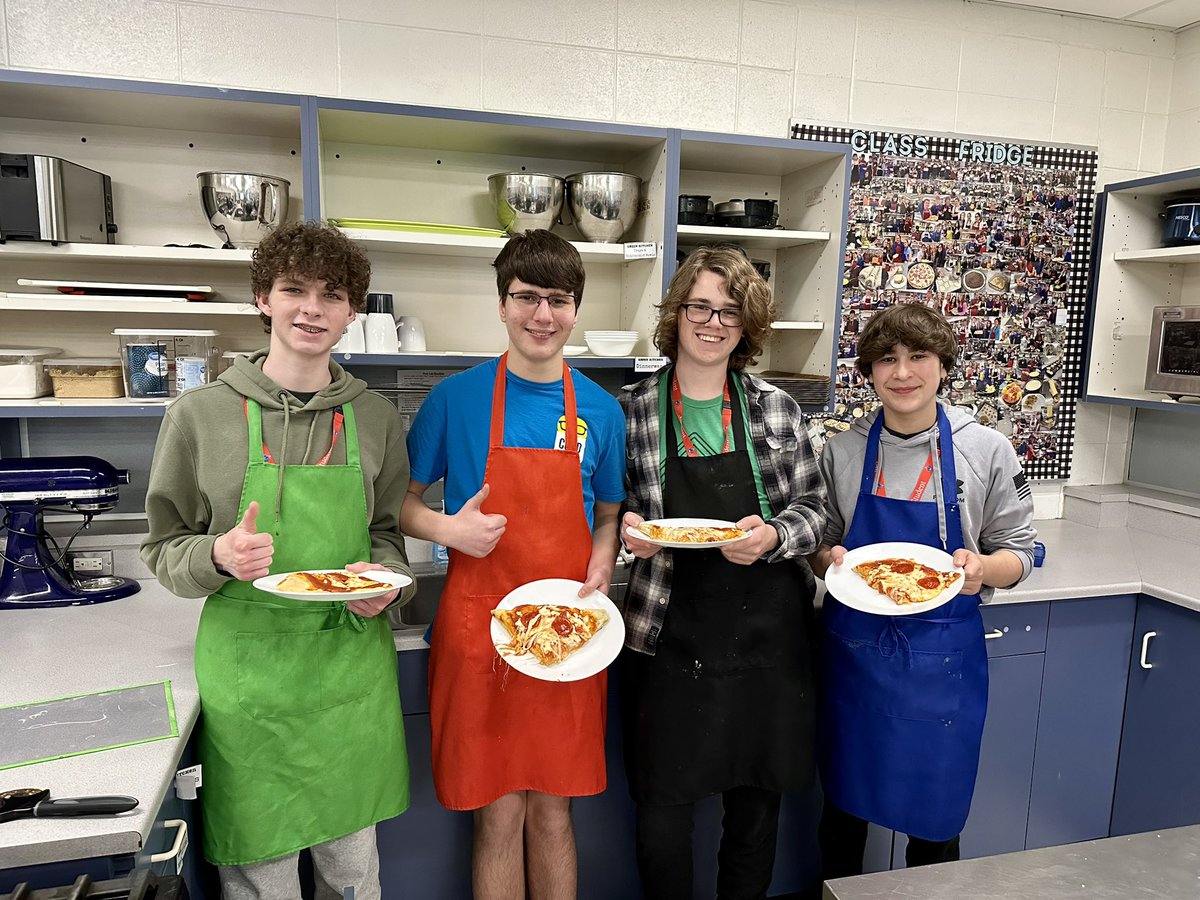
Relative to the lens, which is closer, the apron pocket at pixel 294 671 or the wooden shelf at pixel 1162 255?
the apron pocket at pixel 294 671

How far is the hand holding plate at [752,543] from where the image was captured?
1.68 metres

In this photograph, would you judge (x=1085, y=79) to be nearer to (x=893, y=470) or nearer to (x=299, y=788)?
(x=893, y=470)

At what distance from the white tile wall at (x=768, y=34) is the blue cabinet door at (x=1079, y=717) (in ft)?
6.52

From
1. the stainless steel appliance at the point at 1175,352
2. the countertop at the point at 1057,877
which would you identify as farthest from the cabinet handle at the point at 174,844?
the stainless steel appliance at the point at 1175,352

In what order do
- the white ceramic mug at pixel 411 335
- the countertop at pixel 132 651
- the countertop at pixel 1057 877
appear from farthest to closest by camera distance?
the white ceramic mug at pixel 411 335, the countertop at pixel 132 651, the countertop at pixel 1057 877

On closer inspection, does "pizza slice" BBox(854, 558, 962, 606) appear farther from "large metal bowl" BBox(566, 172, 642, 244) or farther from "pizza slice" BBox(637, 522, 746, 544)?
"large metal bowl" BBox(566, 172, 642, 244)

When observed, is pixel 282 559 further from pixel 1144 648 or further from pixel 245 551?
pixel 1144 648

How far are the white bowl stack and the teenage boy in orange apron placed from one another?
0.63 meters

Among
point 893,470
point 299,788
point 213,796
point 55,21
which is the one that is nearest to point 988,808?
point 893,470

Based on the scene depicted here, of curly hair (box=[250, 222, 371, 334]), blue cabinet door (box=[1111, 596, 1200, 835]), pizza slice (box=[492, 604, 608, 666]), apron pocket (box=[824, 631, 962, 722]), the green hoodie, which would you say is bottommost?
blue cabinet door (box=[1111, 596, 1200, 835])

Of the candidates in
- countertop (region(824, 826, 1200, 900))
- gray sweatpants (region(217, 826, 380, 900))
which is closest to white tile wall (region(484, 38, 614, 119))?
gray sweatpants (region(217, 826, 380, 900))

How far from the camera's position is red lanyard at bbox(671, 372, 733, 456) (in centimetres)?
182

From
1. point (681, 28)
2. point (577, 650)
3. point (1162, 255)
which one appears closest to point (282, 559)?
point (577, 650)

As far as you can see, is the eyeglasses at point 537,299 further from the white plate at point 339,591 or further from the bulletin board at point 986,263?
the bulletin board at point 986,263
